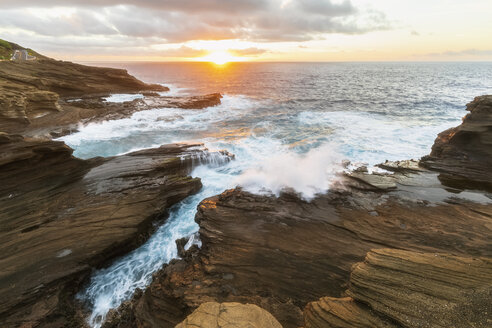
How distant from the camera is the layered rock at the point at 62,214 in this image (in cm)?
720

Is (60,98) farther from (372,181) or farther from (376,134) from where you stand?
(376,134)

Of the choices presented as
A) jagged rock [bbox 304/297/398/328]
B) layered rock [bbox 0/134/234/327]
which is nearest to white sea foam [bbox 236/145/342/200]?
layered rock [bbox 0/134/234/327]

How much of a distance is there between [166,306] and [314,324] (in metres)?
4.39

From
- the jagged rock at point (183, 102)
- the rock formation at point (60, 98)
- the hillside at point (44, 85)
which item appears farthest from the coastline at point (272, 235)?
the jagged rock at point (183, 102)

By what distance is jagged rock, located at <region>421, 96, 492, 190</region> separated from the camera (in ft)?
40.0

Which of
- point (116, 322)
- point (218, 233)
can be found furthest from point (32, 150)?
point (218, 233)

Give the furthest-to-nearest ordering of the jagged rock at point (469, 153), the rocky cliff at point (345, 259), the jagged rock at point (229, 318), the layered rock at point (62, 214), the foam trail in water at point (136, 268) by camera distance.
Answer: the jagged rock at point (469, 153) < the foam trail in water at point (136, 268) < the layered rock at point (62, 214) < the rocky cliff at point (345, 259) < the jagged rock at point (229, 318)

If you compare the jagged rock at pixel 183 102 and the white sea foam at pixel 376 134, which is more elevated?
the jagged rock at pixel 183 102

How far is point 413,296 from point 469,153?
14.2 metres

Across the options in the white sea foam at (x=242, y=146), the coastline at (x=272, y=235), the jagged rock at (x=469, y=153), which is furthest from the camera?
the jagged rock at (x=469, y=153)

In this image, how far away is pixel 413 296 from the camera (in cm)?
446

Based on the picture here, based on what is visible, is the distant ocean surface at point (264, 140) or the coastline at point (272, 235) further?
the distant ocean surface at point (264, 140)

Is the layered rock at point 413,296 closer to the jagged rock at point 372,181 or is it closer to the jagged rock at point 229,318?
the jagged rock at point 229,318

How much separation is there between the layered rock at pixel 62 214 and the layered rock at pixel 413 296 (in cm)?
772
